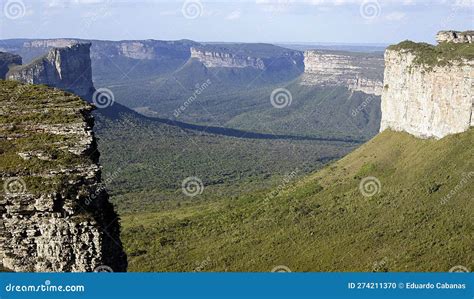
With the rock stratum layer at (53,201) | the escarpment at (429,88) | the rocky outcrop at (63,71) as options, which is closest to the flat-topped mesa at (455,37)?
the escarpment at (429,88)

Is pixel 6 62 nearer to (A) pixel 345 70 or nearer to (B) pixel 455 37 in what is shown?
(B) pixel 455 37

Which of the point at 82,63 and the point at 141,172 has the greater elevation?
the point at 82,63

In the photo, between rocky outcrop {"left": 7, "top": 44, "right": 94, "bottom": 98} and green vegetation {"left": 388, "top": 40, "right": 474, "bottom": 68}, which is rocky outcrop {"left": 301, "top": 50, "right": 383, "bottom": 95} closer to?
rocky outcrop {"left": 7, "top": 44, "right": 94, "bottom": 98}

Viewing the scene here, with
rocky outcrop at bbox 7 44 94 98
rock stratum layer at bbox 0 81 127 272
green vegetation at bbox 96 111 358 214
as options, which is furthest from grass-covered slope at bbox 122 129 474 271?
rocky outcrop at bbox 7 44 94 98

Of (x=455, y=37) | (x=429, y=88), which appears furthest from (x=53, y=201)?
(x=455, y=37)

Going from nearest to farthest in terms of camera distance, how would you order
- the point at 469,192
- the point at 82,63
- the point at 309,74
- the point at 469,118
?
the point at 469,192, the point at 469,118, the point at 82,63, the point at 309,74

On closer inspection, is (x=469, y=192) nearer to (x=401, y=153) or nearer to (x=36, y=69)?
(x=401, y=153)

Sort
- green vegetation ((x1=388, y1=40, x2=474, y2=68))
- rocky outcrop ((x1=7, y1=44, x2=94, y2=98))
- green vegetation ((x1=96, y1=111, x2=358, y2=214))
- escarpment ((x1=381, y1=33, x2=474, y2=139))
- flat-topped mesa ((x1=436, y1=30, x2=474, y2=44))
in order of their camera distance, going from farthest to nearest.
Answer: rocky outcrop ((x1=7, y1=44, x2=94, y2=98)), green vegetation ((x1=96, y1=111, x2=358, y2=214)), flat-topped mesa ((x1=436, y1=30, x2=474, y2=44)), green vegetation ((x1=388, y1=40, x2=474, y2=68)), escarpment ((x1=381, y1=33, x2=474, y2=139))

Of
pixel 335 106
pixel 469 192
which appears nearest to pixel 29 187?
pixel 469 192
